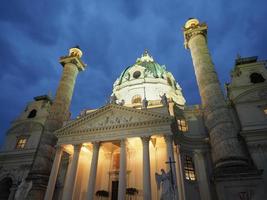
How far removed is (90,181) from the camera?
20625 mm

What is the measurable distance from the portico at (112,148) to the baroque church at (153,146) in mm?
97

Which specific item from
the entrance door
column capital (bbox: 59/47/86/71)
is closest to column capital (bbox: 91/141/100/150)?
the entrance door

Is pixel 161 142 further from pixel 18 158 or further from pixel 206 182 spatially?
pixel 18 158

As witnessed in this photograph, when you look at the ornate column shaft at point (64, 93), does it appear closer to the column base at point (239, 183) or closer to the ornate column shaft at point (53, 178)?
the ornate column shaft at point (53, 178)

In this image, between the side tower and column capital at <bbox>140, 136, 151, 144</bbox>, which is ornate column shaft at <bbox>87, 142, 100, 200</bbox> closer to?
column capital at <bbox>140, 136, 151, 144</bbox>

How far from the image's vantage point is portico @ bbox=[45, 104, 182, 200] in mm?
21328

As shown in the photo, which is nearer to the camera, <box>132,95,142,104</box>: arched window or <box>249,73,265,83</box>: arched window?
<box>249,73,265,83</box>: arched window

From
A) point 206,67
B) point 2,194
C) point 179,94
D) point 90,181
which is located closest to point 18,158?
point 2,194

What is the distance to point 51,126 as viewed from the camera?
26250mm

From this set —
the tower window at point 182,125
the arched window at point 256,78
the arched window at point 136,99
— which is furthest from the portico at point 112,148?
the arched window at point 256,78

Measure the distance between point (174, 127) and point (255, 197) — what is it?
922cm

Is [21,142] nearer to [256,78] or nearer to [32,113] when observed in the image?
[32,113]

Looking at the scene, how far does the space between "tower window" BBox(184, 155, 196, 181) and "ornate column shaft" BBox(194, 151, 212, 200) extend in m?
0.48

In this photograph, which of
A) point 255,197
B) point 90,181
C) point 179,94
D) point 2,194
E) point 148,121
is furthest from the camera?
point 179,94
